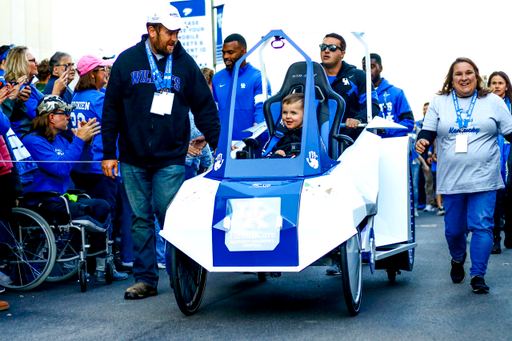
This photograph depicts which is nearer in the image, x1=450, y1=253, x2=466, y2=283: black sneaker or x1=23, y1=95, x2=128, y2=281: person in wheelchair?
x1=450, y1=253, x2=466, y2=283: black sneaker

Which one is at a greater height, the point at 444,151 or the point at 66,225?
the point at 444,151

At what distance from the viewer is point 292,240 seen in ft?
15.9

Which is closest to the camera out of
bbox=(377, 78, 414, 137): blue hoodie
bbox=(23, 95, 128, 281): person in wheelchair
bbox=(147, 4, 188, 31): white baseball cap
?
bbox=(147, 4, 188, 31): white baseball cap

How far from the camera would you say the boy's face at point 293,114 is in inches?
244

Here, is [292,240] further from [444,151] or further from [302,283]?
[444,151]

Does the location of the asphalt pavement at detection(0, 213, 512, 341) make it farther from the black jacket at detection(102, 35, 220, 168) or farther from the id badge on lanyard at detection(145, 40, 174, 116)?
the id badge on lanyard at detection(145, 40, 174, 116)

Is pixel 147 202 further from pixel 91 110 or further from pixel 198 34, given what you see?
pixel 198 34

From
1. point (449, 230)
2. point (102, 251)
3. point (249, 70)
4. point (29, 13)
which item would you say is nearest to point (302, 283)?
point (449, 230)

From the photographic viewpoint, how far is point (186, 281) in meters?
5.30

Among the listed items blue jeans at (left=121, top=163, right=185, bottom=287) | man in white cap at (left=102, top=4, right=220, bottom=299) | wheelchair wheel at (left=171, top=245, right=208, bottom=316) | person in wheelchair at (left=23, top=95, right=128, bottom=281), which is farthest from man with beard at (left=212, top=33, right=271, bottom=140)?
wheelchair wheel at (left=171, top=245, right=208, bottom=316)

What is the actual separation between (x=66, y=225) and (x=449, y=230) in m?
3.47

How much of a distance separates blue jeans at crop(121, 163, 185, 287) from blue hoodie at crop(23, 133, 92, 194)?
3.42ft

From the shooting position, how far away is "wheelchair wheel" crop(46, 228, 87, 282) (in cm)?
687

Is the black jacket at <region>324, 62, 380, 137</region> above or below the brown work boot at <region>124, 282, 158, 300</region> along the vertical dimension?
above
